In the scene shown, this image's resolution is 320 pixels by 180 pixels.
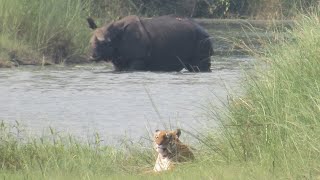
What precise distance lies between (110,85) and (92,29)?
4.15 metres

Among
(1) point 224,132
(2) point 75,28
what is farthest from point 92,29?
(1) point 224,132

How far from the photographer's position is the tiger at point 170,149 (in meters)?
9.52

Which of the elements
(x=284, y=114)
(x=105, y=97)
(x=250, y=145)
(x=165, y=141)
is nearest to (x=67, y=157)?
(x=165, y=141)

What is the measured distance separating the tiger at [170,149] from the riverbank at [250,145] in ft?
0.45

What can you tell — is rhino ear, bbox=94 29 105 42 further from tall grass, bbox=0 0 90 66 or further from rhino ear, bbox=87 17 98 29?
tall grass, bbox=0 0 90 66

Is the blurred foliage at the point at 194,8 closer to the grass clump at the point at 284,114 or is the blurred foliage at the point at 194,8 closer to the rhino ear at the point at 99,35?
the rhino ear at the point at 99,35

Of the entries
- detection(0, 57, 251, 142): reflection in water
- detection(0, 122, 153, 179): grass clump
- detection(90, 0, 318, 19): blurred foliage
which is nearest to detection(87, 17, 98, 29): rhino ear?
detection(0, 57, 251, 142): reflection in water

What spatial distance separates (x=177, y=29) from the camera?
70.6ft

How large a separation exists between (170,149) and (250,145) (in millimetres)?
659

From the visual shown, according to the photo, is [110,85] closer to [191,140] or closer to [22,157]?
[191,140]

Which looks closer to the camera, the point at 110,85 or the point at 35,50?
the point at 110,85

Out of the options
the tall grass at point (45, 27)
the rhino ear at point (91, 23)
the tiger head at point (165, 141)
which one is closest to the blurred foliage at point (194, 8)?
the tall grass at point (45, 27)

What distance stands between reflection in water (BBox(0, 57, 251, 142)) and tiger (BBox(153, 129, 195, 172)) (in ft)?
5.85

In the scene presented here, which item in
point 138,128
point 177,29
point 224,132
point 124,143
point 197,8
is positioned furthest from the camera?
point 197,8
